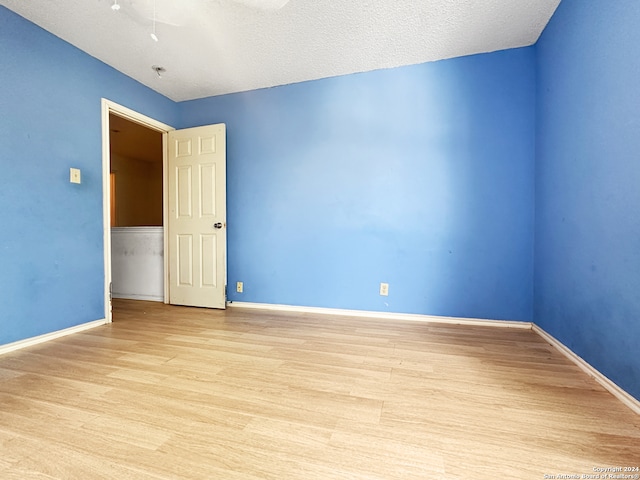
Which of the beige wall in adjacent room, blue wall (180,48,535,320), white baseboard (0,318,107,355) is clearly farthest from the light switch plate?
the beige wall in adjacent room

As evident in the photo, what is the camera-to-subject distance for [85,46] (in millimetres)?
2400

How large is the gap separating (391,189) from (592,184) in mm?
1471

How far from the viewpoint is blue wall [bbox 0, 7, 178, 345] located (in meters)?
1.98

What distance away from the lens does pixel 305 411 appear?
126 cm

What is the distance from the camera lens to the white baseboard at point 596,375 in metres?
1.27

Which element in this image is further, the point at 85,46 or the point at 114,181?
the point at 114,181

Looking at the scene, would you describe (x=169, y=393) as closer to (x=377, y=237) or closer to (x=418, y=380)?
(x=418, y=380)

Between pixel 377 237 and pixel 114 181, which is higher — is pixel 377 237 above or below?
below

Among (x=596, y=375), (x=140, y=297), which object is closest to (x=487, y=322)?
(x=596, y=375)

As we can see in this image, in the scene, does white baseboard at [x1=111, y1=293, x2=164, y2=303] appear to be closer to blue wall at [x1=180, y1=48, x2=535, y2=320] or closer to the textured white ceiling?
blue wall at [x1=180, y1=48, x2=535, y2=320]

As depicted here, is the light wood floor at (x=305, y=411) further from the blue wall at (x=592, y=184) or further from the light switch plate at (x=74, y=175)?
the light switch plate at (x=74, y=175)

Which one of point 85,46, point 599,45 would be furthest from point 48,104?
point 599,45

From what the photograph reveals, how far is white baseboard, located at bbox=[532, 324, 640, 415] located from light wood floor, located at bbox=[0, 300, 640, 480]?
0.12 feet

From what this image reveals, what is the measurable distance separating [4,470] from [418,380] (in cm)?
174
